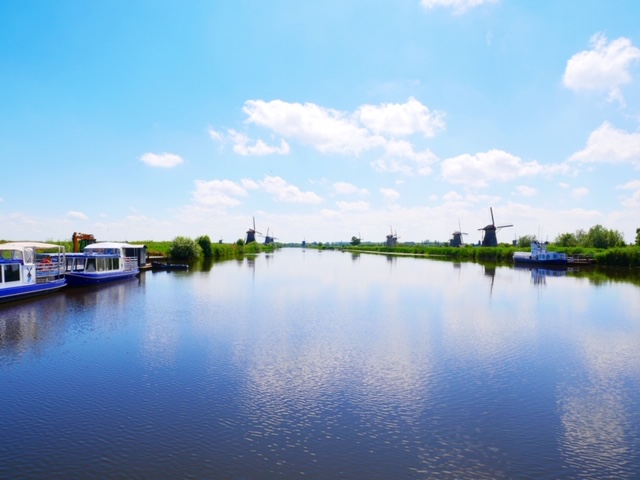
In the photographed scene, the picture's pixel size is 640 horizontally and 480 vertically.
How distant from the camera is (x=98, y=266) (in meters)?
41.8

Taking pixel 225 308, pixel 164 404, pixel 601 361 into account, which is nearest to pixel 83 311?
pixel 225 308

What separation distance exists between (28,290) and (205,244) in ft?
197

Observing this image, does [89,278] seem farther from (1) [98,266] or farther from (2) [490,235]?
(2) [490,235]

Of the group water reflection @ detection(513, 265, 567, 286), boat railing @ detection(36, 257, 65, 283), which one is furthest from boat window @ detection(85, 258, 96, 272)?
water reflection @ detection(513, 265, 567, 286)

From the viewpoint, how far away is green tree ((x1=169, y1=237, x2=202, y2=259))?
253ft

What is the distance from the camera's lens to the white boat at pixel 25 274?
28.5m

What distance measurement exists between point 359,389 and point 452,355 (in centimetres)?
582

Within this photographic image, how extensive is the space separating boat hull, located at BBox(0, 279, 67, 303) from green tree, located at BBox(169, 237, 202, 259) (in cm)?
4192

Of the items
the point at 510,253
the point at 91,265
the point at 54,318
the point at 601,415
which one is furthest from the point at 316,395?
the point at 510,253

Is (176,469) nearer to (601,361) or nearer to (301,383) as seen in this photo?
(301,383)

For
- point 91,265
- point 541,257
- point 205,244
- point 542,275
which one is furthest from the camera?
point 205,244

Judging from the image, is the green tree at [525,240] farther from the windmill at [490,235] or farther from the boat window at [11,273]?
the boat window at [11,273]

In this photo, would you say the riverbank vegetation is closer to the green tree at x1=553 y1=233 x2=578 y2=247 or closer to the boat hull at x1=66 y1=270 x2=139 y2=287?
the boat hull at x1=66 y1=270 x2=139 y2=287

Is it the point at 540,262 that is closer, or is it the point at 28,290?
the point at 28,290
